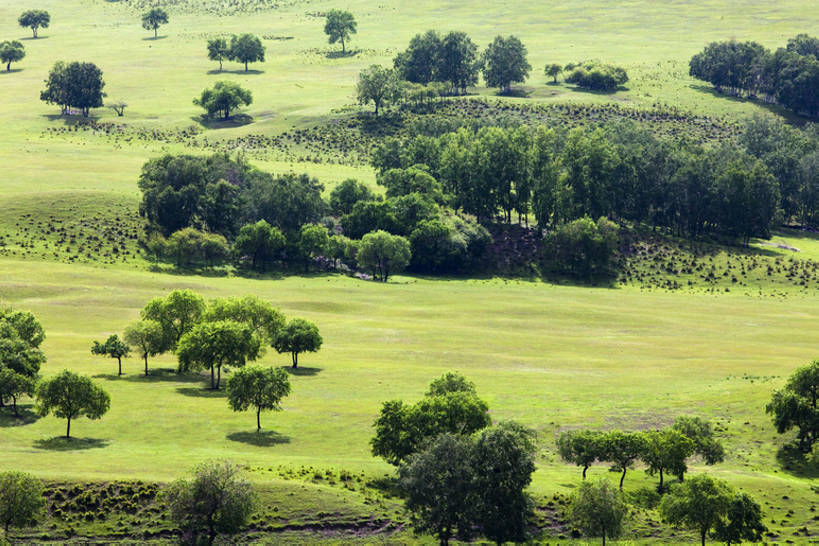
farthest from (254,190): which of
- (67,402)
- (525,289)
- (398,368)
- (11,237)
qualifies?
(67,402)

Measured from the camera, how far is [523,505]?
266 feet

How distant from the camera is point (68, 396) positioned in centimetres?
9206

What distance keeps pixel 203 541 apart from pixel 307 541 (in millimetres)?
8362

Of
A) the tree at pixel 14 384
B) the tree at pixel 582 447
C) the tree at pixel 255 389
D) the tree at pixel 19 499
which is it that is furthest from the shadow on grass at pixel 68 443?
the tree at pixel 582 447

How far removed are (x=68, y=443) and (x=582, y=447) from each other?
48.0 metres

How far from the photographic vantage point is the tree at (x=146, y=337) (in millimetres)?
115500

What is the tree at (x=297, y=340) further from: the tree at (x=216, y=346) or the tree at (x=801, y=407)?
the tree at (x=801, y=407)

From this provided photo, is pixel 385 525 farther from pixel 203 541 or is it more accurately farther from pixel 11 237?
pixel 11 237

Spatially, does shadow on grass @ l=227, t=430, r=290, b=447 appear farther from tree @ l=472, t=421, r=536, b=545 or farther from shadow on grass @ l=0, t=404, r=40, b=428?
tree @ l=472, t=421, r=536, b=545

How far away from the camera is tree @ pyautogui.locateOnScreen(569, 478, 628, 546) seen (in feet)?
260

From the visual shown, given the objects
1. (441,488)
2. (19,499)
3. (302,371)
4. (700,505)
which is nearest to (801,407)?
(700,505)

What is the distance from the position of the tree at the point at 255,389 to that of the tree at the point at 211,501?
1823cm

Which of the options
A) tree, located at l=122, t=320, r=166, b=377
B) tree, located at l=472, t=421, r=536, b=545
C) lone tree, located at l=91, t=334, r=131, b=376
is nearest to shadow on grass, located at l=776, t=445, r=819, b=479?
tree, located at l=472, t=421, r=536, b=545

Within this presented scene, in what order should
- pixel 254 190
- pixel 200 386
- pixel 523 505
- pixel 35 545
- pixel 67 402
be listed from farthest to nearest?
1. pixel 254 190
2. pixel 200 386
3. pixel 67 402
4. pixel 523 505
5. pixel 35 545
